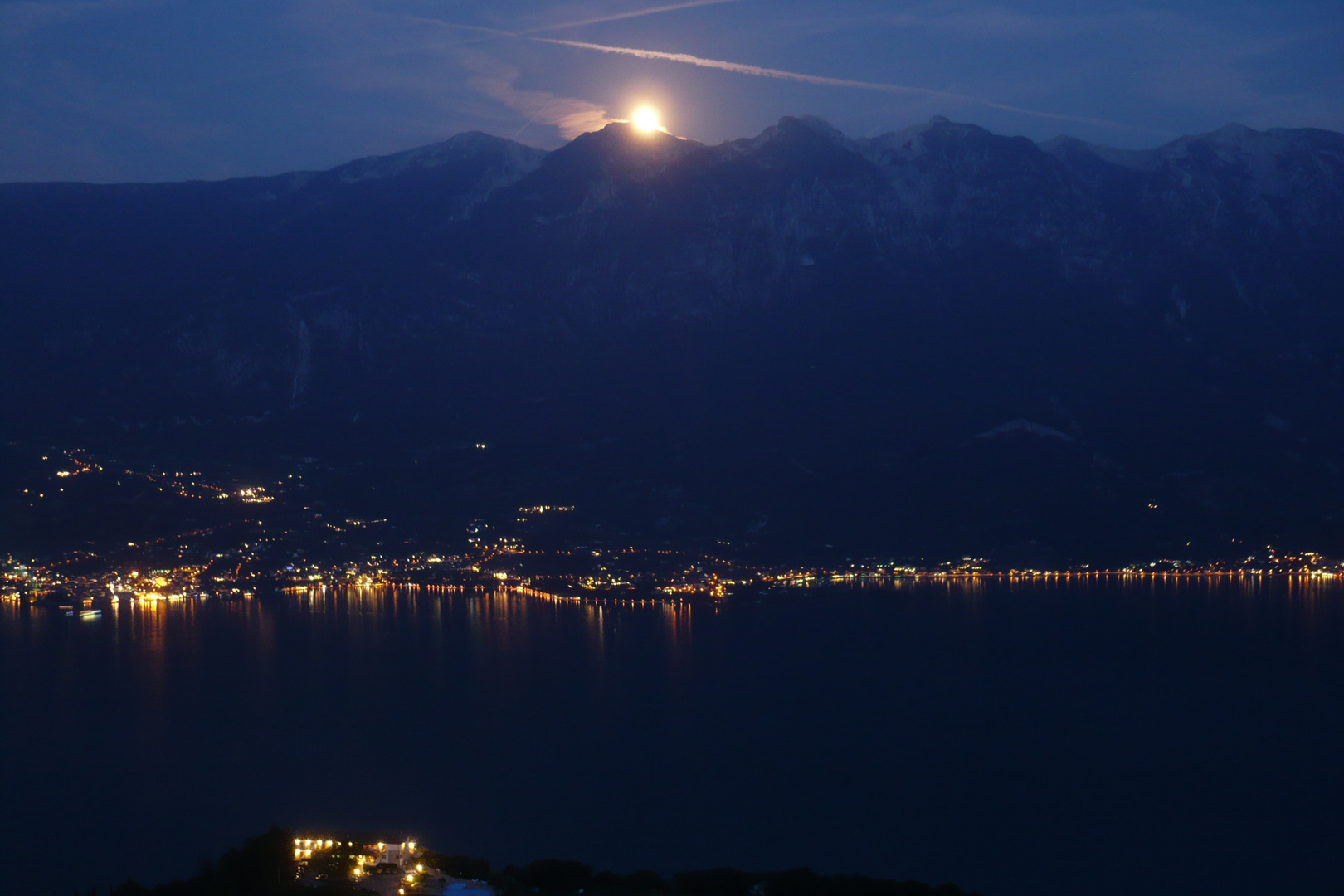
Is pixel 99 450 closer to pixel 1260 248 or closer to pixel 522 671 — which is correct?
pixel 522 671

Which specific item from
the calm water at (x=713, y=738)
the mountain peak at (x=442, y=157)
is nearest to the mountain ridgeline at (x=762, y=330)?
the mountain peak at (x=442, y=157)

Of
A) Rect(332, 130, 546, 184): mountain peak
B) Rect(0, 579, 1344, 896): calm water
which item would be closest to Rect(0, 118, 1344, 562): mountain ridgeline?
Rect(332, 130, 546, 184): mountain peak

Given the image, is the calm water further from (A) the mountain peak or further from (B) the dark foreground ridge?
(A) the mountain peak

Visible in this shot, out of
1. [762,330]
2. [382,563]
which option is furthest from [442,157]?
[382,563]

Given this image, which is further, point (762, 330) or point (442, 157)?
point (442, 157)

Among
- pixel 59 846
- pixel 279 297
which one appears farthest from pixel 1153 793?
pixel 279 297

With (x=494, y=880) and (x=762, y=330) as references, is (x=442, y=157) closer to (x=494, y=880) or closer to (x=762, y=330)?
(x=762, y=330)
